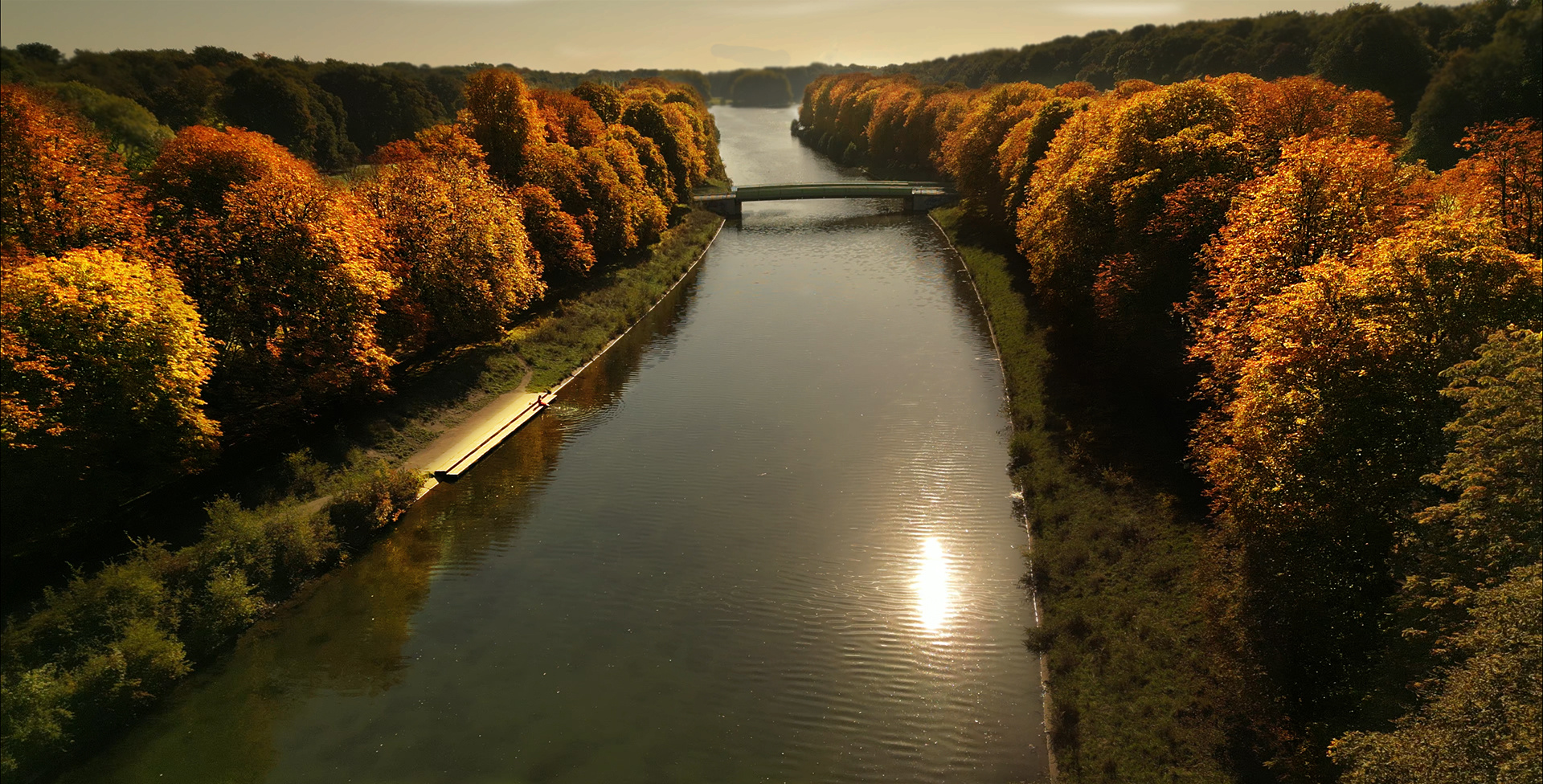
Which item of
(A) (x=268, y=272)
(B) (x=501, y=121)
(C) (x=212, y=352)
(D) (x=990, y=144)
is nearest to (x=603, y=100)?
(B) (x=501, y=121)

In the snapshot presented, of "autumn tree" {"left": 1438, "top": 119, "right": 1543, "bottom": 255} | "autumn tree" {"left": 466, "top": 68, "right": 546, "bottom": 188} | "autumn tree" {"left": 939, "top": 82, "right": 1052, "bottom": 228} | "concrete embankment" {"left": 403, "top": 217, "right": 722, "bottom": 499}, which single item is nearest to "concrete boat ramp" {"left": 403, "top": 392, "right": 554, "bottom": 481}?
"concrete embankment" {"left": 403, "top": 217, "right": 722, "bottom": 499}

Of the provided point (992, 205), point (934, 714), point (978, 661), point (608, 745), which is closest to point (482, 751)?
point (608, 745)

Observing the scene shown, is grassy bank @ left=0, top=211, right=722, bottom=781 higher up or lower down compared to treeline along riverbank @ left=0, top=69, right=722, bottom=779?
lower down

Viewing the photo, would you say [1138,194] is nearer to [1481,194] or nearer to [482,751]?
[1481,194]

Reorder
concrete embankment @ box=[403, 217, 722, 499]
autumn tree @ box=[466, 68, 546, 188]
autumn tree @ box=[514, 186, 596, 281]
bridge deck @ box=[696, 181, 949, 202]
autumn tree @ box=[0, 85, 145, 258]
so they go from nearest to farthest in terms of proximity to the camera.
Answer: autumn tree @ box=[0, 85, 145, 258], concrete embankment @ box=[403, 217, 722, 499], autumn tree @ box=[514, 186, 596, 281], autumn tree @ box=[466, 68, 546, 188], bridge deck @ box=[696, 181, 949, 202]

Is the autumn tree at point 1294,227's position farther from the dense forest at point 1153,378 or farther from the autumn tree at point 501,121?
the autumn tree at point 501,121

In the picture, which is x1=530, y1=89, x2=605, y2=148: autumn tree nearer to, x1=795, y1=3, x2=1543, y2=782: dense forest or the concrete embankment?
the concrete embankment
